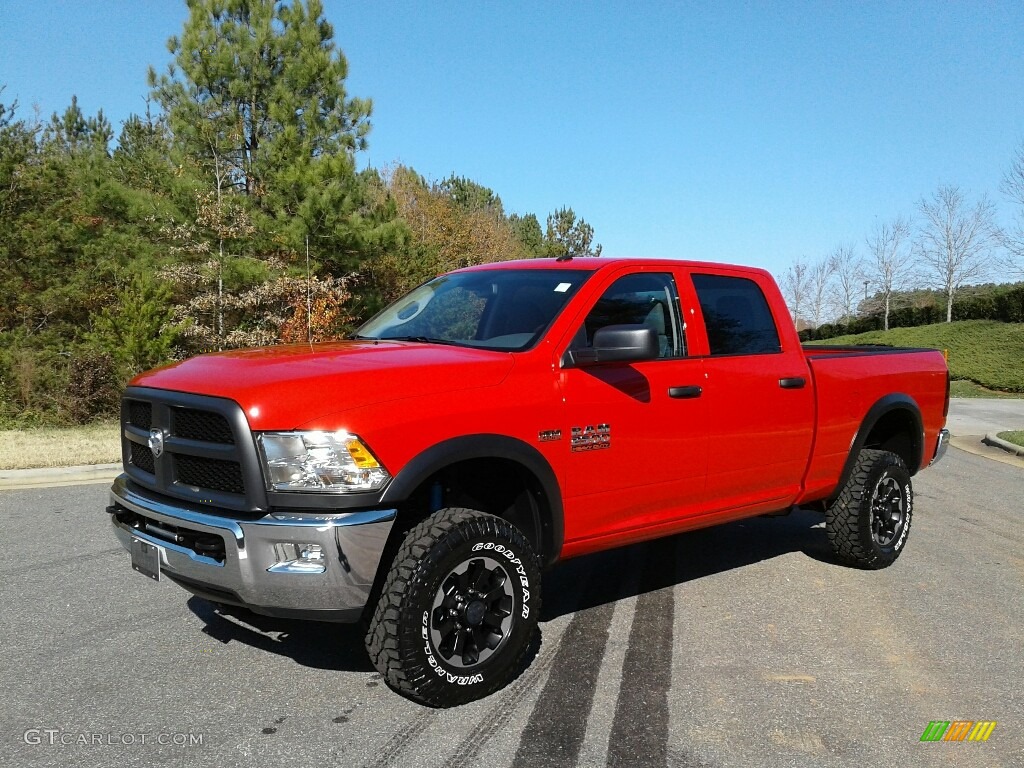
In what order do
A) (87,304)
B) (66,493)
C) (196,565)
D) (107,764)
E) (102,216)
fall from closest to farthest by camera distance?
(107,764)
(196,565)
(66,493)
(102,216)
(87,304)

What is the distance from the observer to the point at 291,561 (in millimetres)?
3320

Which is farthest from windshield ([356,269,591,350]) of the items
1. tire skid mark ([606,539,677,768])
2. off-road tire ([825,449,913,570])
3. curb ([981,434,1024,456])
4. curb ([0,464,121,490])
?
curb ([981,434,1024,456])

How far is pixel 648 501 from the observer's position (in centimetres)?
455

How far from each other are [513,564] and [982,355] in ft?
122

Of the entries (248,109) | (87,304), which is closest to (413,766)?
(248,109)

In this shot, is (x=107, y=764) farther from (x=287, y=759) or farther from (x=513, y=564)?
(x=513, y=564)

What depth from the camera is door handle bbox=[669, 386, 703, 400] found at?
4570 mm

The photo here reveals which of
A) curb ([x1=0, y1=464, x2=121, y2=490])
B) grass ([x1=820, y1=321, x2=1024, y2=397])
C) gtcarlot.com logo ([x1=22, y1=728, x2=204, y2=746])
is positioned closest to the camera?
gtcarlot.com logo ([x1=22, y1=728, x2=204, y2=746])

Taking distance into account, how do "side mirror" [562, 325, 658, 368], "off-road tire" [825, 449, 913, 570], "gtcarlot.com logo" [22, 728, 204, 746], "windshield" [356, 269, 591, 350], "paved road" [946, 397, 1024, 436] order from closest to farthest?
"gtcarlot.com logo" [22, 728, 204, 746], "side mirror" [562, 325, 658, 368], "windshield" [356, 269, 591, 350], "off-road tire" [825, 449, 913, 570], "paved road" [946, 397, 1024, 436]

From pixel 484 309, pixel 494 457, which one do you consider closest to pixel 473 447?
pixel 494 457

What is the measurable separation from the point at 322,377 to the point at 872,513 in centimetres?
416

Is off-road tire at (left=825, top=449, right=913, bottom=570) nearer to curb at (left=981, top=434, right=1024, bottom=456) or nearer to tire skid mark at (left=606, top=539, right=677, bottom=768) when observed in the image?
tire skid mark at (left=606, top=539, right=677, bottom=768)

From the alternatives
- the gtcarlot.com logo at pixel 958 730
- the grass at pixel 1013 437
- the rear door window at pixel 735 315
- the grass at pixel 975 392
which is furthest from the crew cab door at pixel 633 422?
the grass at pixel 975 392

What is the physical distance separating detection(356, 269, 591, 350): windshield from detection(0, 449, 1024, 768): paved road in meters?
1.63
